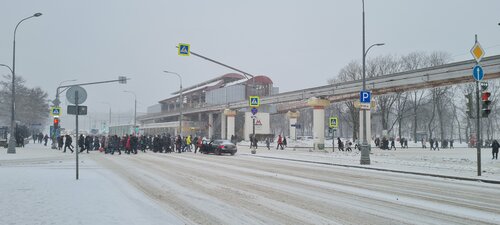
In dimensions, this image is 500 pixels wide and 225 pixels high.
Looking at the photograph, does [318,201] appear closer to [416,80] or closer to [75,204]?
[75,204]

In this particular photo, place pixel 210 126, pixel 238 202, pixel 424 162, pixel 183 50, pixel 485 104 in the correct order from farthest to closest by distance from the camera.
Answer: pixel 210 126 < pixel 424 162 < pixel 183 50 < pixel 485 104 < pixel 238 202

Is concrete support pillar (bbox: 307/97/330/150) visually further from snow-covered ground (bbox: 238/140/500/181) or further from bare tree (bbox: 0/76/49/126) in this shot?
bare tree (bbox: 0/76/49/126)

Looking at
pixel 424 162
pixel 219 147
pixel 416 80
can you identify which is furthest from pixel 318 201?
pixel 416 80

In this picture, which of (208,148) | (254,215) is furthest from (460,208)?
(208,148)

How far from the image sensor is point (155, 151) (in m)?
36.9

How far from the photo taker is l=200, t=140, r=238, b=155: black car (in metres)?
33.6

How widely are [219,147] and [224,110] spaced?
32.5 metres

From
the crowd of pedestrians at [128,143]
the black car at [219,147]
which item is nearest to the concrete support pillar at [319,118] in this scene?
the black car at [219,147]

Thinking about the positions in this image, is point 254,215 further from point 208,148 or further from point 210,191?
point 208,148

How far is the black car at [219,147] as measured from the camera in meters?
33.6

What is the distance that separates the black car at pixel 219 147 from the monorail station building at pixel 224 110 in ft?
82.3

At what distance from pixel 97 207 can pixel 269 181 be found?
6934mm

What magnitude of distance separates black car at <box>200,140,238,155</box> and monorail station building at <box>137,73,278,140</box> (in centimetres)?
2507

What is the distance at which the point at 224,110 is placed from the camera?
217 feet
